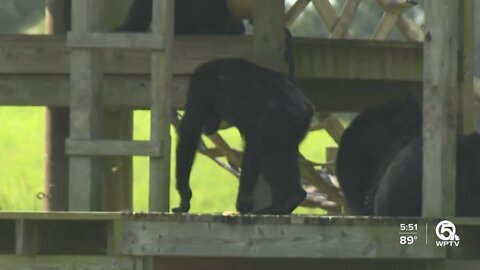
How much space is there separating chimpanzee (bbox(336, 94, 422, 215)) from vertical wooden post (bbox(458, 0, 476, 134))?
38cm

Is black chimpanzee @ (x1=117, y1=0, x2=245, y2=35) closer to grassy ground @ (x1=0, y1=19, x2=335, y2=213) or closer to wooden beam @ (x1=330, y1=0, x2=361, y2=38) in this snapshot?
wooden beam @ (x1=330, y1=0, x2=361, y2=38)

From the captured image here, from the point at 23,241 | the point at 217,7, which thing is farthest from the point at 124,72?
the point at 23,241

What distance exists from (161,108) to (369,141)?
9.14 ft

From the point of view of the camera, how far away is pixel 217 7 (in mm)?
12094

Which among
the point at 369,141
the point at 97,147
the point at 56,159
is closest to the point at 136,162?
the point at 56,159

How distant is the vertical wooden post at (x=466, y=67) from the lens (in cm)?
1132

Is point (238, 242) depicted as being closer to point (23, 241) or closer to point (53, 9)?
point (23, 241)

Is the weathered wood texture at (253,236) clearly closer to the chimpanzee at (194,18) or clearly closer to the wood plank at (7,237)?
the wood plank at (7,237)

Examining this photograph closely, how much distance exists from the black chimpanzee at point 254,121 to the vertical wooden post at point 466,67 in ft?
4.47

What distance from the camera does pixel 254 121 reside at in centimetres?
1046

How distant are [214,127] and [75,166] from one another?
1.70 m

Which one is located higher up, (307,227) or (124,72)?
(124,72)

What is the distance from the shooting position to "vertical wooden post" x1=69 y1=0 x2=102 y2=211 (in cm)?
923

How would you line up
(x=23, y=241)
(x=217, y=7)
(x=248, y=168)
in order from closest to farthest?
(x=23, y=241) → (x=248, y=168) → (x=217, y=7)
